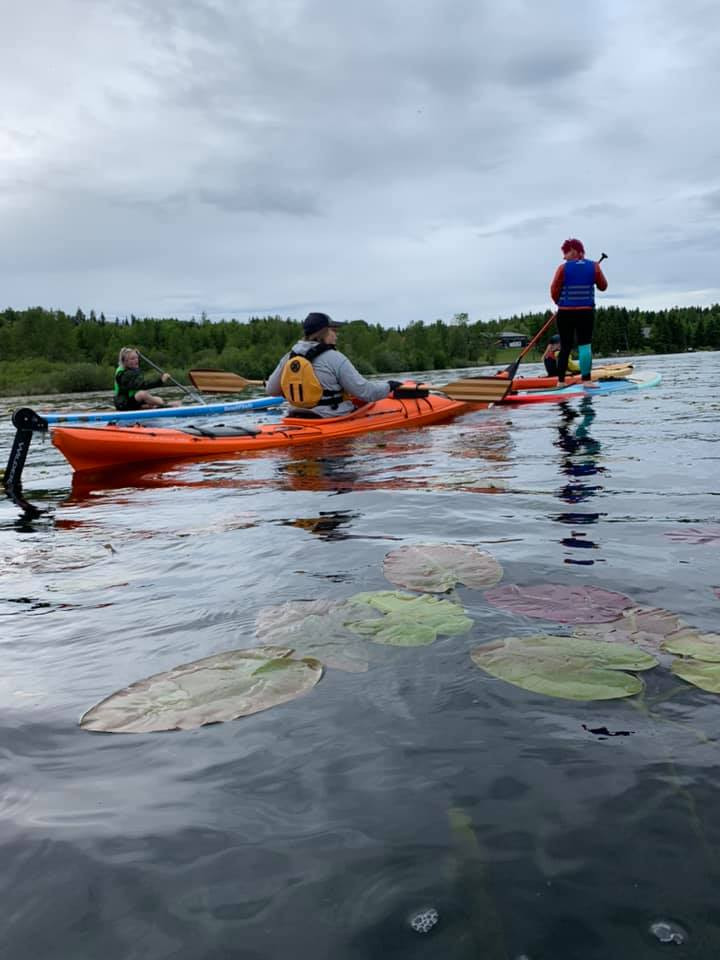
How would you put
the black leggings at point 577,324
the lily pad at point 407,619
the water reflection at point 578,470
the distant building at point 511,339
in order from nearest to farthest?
the lily pad at point 407,619 < the water reflection at point 578,470 < the black leggings at point 577,324 < the distant building at point 511,339

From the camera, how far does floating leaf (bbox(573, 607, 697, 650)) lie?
216 cm

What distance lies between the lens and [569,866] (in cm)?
123

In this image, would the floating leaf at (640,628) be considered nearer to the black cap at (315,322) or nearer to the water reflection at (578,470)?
the water reflection at (578,470)

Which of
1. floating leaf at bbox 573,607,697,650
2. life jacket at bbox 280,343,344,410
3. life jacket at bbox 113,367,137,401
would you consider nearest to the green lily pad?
floating leaf at bbox 573,607,697,650

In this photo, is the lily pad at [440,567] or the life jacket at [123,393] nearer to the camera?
the lily pad at [440,567]

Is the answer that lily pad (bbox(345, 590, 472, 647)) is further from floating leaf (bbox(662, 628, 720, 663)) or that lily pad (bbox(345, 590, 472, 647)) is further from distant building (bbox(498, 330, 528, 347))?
distant building (bbox(498, 330, 528, 347))

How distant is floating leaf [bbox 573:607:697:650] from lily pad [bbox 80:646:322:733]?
35.8 inches

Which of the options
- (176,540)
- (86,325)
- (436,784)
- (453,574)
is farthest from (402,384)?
(86,325)

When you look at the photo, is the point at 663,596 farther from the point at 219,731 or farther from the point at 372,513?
the point at 372,513

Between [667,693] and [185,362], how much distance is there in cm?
7187

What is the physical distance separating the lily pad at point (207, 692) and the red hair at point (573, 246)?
10735 millimetres

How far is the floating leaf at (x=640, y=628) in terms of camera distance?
2160mm

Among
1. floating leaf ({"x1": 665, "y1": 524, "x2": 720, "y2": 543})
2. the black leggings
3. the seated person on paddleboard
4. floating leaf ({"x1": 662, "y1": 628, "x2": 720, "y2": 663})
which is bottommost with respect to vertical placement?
floating leaf ({"x1": 662, "y1": 628, "x2": 720, "y2": 663})

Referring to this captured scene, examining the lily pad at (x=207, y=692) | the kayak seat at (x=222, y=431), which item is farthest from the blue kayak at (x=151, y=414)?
the lily pad at (x=207, y=692)
